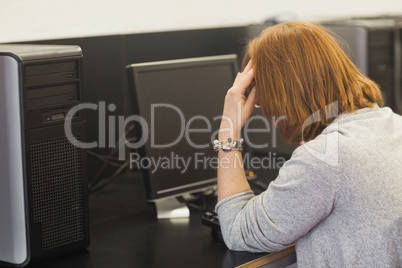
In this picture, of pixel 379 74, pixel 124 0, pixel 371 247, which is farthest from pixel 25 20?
pixel 379 74

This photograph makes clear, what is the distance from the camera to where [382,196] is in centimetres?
121

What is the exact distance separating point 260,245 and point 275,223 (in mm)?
84

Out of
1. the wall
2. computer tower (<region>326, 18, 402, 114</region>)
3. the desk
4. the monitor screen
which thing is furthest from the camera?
computer tower (<region>326, 18, 402, 114</region>)

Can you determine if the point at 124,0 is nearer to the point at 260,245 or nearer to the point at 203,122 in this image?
the point at 203,122

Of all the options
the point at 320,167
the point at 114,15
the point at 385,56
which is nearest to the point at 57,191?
the point at 320,167

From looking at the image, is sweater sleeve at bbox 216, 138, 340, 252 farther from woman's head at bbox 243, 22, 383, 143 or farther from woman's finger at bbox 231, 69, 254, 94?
woman's finger at bbox 231, 69, 254, 94

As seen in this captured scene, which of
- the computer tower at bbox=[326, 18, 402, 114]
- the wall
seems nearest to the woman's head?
the wall

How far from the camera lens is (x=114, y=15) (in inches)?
81.7

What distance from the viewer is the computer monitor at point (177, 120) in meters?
1.64

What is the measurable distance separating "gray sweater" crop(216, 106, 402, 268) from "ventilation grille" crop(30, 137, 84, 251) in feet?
1.27

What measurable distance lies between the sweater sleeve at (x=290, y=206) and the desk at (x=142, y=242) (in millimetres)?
75

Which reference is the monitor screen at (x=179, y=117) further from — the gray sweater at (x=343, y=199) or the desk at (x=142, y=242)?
the gray sweater at (x=343, y=199)

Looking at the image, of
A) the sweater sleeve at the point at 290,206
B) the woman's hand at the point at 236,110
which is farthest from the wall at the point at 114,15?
the sweater sleeve at the point at 290,206

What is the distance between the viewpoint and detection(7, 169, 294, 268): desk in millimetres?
1339
